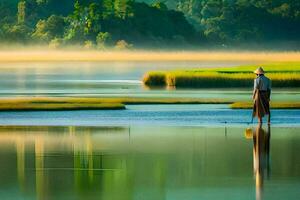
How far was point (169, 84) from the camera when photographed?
165 feet

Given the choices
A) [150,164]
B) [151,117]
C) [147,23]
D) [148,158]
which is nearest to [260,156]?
→ [148,158]

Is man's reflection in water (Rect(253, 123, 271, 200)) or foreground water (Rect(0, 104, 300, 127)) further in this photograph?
foreground water (Rect(0, 104, 300, 127))

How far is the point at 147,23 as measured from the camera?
122 m

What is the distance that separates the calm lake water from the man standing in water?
49 centimetres

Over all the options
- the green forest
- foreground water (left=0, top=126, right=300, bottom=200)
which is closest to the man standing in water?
foreground water (left=0, top=126, right=300, bottom=200)

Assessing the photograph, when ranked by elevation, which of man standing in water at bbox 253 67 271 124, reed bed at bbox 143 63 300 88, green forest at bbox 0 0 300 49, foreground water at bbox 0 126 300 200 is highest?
green forest at bbox 0 0 300 49

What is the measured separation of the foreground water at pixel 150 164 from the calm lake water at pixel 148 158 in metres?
0.01

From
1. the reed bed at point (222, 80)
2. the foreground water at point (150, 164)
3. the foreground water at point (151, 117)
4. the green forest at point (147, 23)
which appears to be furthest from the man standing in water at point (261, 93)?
the green forest at point (147, 23)

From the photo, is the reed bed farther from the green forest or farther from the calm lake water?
the green forest

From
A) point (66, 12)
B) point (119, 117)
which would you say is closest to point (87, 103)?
point (119, 117)

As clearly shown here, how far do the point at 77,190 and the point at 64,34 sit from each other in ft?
367

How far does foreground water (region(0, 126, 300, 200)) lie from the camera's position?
1296 centimetres

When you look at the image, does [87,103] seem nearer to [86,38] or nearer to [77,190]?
[77,190]

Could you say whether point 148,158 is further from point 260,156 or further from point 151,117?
point 151,117
